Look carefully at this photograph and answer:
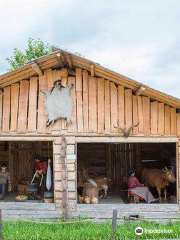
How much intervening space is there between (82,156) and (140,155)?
116 inches

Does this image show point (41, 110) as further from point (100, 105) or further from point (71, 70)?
point (100, 105)

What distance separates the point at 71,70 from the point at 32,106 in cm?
188

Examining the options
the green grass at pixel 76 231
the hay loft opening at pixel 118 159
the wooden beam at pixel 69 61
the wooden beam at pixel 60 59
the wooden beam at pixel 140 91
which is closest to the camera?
the green grass at pixel 76 231

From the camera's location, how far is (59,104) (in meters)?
10.4

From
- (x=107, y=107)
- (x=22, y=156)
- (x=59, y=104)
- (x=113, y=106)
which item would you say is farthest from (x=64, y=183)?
(x=22, y=156)

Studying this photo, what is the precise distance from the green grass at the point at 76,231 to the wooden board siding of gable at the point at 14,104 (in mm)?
3282

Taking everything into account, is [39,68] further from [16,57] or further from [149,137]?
[16,57]

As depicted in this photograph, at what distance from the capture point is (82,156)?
15.2m

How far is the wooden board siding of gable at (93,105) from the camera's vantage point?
10422mm

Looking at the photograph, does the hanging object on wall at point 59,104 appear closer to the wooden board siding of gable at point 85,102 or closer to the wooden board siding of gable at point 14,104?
the wooden board siding of gable at point 85,102

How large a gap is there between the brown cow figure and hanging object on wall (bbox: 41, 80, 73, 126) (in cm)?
446

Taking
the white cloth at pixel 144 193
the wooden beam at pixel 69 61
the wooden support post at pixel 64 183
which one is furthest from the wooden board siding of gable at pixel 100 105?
the white cloth at pixel 144 193

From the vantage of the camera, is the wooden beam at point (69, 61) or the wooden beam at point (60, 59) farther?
the wooden beam at point (69, 61)

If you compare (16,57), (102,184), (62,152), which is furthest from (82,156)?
(16,57)
